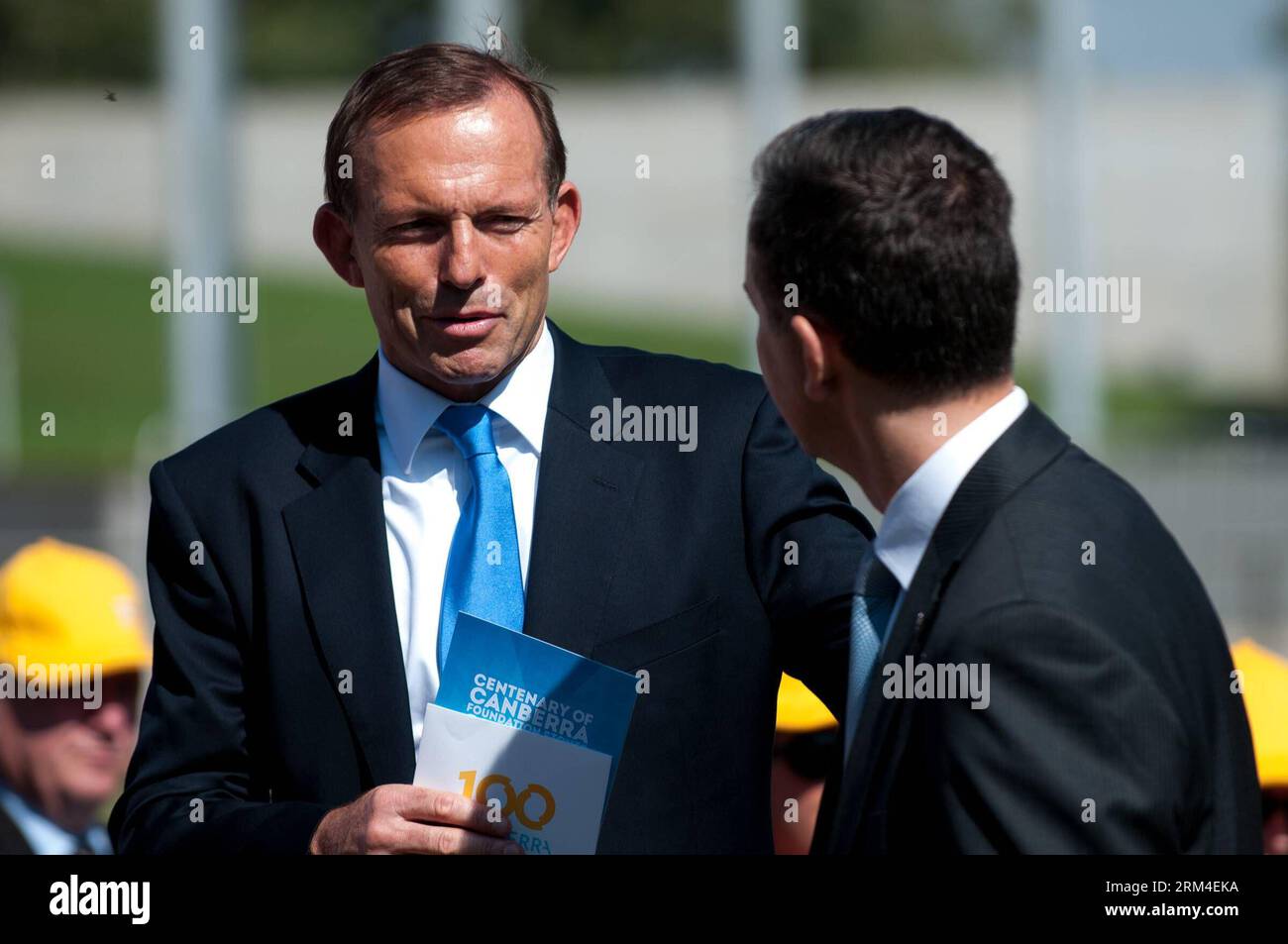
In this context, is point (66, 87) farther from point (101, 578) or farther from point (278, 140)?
point (101, 578)

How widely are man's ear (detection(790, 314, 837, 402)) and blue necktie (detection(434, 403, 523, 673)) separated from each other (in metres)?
0.67

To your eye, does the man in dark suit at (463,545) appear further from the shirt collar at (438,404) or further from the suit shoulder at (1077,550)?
the suit shoulder at (1077,550)

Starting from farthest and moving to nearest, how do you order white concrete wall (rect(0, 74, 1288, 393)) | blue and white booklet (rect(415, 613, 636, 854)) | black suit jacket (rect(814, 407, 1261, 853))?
white concrete wall (rect(0, 74, 1288, 393)), blue and white booklet (rect(415, 613, 636, 854)), black suit jacket (rect(814, 407, 1261, 853))

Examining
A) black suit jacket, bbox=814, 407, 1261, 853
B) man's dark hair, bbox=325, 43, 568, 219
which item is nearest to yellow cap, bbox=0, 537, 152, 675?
man's dark hair, bbox=325, 43, 568, 219

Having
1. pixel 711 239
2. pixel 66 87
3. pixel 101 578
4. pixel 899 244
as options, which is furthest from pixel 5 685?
pixel 66 87

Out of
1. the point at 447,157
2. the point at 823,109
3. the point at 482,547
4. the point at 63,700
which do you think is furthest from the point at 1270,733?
the point at 823,109

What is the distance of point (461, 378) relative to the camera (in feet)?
8.14

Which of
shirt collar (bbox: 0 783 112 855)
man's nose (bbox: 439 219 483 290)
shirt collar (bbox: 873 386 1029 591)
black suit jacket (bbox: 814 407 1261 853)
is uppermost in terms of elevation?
man's nose (bbox: 439 219 483 290)

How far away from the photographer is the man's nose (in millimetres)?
2420

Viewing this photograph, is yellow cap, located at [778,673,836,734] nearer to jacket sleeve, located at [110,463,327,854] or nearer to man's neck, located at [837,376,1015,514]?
jacket sleeve, located at [110,463,327,854]

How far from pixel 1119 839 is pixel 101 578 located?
9.81 feet

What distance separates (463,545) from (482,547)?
28 millimetres

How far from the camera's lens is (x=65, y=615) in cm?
398

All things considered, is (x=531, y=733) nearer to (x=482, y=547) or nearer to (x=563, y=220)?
(x=482, y=547)
